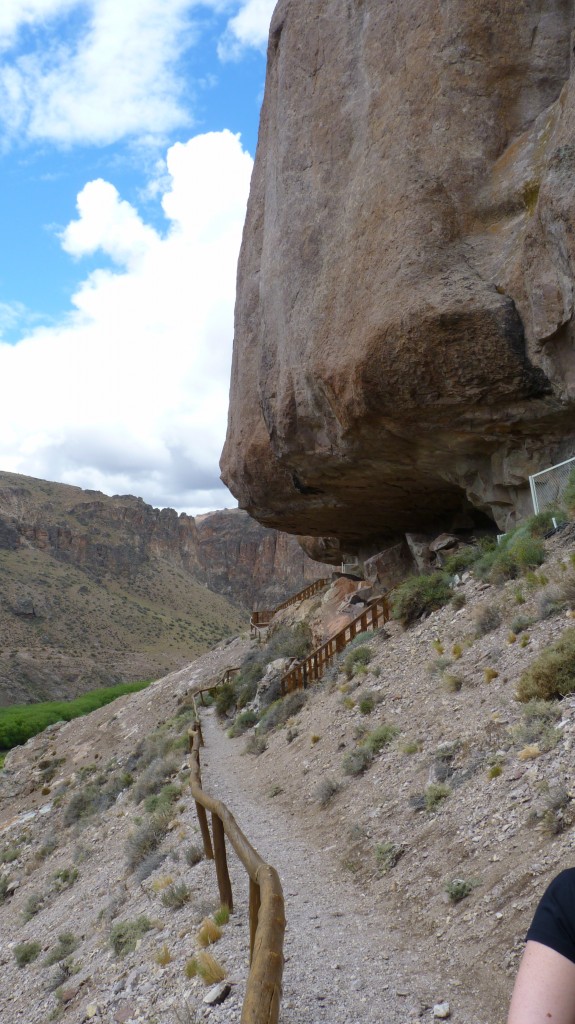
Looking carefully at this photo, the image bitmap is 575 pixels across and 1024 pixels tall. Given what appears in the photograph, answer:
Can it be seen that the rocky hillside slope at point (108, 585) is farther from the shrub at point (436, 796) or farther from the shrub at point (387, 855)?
the shrub at point (436, 796)

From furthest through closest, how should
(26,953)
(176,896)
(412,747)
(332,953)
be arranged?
(26,953), (412,747), (176,896), (332,953)

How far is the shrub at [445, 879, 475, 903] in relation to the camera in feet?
17.1

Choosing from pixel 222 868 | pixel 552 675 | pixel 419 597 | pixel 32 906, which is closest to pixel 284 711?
pixel 419 597

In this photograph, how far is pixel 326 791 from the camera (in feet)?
30.8

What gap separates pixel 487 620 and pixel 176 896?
607cm

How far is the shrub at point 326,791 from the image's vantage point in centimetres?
929

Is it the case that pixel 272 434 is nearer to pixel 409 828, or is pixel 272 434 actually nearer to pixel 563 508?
pixel 563 508

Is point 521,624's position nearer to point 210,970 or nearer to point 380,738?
point 380,738

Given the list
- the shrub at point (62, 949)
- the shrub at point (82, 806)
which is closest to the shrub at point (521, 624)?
the shrub at point (62, 949)

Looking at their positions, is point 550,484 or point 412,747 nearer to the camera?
point 412,747

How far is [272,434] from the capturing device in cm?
2036

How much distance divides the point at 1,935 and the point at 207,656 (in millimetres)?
22817

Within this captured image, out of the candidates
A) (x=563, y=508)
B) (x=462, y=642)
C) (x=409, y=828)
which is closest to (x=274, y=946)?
(x=409, y=828)

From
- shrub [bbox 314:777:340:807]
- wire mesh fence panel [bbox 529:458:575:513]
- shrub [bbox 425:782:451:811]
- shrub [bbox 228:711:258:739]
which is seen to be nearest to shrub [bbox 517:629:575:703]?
shrub [bbox 425:782:451:811]
